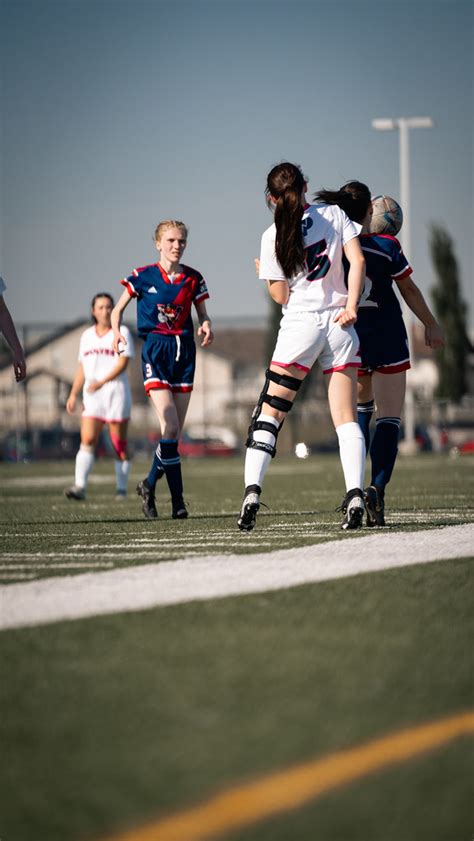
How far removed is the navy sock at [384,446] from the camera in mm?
7985

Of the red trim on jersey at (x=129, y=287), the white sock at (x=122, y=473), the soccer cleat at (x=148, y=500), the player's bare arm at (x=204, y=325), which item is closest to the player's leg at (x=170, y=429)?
the soccer cleat at (x=148, y=500)

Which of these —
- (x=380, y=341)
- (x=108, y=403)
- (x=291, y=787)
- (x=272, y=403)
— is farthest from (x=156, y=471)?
(x=291, y=787)

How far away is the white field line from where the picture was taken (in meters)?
4.23

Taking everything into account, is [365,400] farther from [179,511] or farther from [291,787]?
[291,787]

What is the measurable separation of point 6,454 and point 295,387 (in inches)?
1372

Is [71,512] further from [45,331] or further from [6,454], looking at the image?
[45,331]

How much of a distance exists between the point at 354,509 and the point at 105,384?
5765mm

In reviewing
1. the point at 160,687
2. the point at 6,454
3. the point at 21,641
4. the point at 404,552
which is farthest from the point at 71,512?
the point at 6,454

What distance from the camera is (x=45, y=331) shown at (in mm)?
43781

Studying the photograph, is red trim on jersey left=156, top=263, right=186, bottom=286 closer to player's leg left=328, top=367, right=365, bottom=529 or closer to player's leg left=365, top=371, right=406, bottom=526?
player's leg left=365, top=371, right=406, bottom=526

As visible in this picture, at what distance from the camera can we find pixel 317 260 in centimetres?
710

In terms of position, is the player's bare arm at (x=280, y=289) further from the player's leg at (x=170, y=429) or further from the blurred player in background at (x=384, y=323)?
the player's leg at (x=170, y=429)

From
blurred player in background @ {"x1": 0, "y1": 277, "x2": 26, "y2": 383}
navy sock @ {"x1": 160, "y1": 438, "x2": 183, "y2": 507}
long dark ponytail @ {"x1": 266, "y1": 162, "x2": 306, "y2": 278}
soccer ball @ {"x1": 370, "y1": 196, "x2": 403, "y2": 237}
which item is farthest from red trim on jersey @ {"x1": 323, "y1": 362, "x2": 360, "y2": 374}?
navy sock @ {"x1": 160, "y1": 438, "x2": 183, "y2": 507}

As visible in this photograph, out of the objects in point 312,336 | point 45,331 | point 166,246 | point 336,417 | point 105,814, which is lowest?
point 105,814
